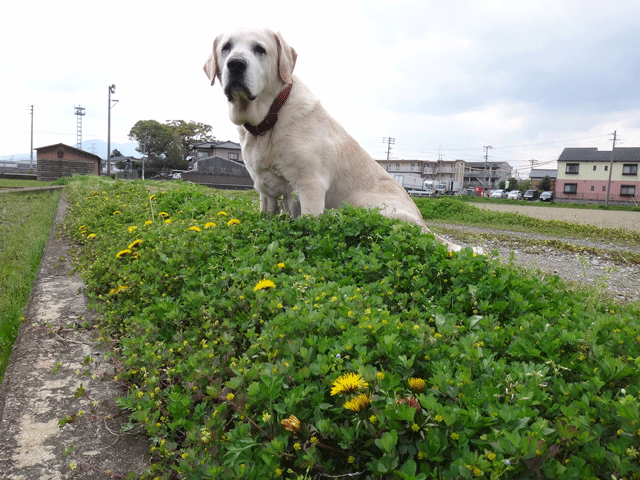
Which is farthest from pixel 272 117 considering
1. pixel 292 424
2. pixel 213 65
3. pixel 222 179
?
pixel 222 179

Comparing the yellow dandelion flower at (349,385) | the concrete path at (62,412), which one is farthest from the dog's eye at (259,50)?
the yellow dandelion flower at (349,385)

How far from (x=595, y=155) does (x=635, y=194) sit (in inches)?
295

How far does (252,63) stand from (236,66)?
0.13m

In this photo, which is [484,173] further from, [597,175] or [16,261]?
[16,261]

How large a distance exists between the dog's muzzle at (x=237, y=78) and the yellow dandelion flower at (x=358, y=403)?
115 inches

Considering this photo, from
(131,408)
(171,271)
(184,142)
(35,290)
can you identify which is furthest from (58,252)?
(184,142)

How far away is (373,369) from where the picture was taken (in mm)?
1359

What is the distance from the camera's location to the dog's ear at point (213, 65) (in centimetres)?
389

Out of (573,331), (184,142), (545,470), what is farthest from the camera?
(184,142)

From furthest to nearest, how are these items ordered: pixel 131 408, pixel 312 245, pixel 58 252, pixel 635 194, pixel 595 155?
pixel 595 155 < pixel 635 194 < pixel 58 252 < pixel 312 245 < pixel 131 408

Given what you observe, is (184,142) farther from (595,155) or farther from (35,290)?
(35,290)

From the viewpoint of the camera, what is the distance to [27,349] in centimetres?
219

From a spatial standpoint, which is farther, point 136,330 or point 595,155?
point 595,155

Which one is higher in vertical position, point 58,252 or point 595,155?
point 595,155
